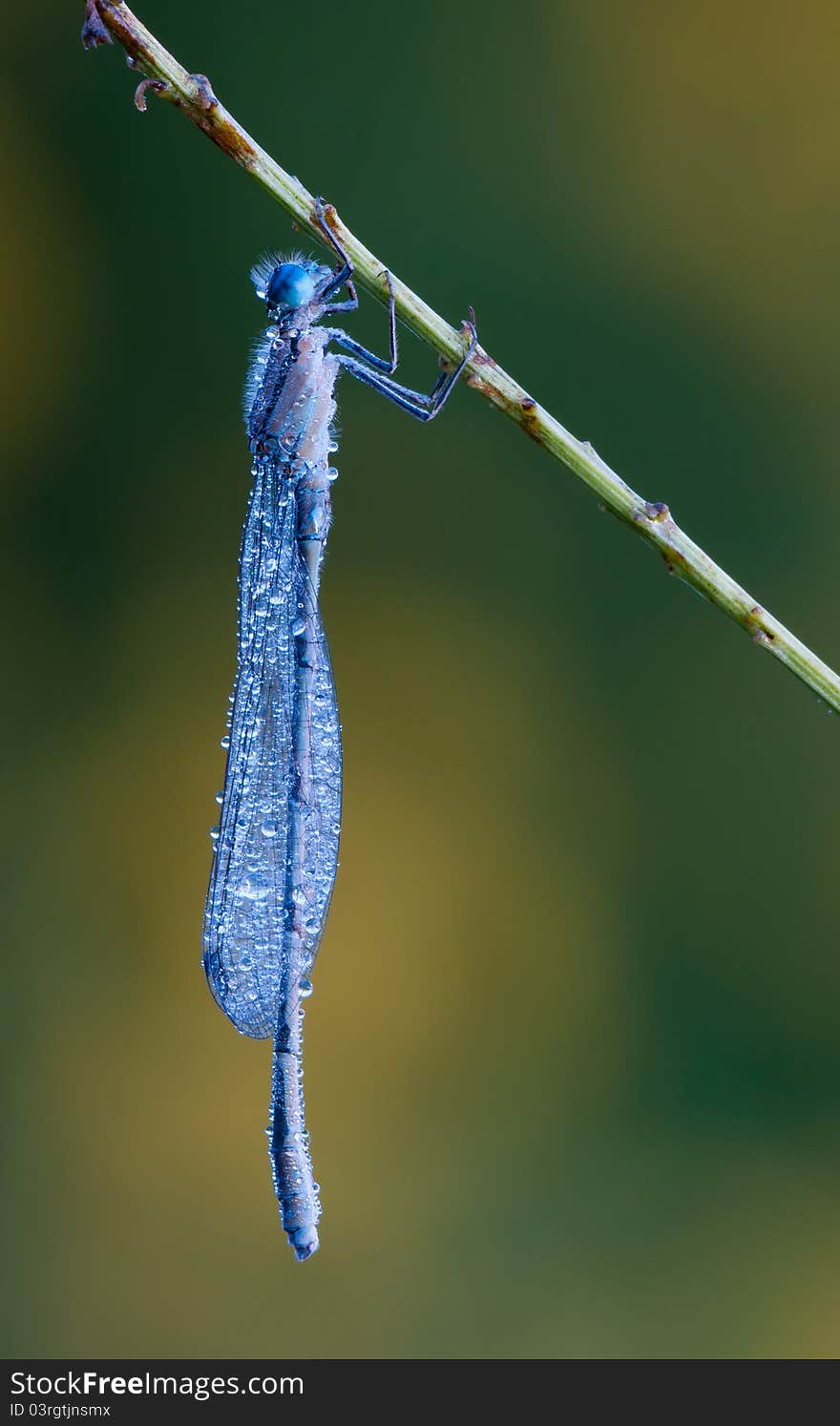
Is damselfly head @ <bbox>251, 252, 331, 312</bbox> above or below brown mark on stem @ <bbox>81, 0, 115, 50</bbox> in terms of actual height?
above

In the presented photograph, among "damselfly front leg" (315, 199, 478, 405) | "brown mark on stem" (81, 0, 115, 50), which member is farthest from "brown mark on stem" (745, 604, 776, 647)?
"brown mark on stem" (81, 0, 115, 50)

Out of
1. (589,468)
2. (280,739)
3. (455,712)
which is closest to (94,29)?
(589,468)

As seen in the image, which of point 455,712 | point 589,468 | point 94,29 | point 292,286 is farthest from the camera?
point 455,712

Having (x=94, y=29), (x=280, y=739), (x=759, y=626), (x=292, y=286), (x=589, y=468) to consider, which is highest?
(x=292, y=286)

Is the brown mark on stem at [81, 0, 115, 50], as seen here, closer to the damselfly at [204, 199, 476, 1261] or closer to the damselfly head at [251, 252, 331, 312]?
the damselfly head at [251, 252, 331, 312]

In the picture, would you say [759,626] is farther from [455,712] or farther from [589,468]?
[455,712]

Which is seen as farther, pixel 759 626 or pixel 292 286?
pixel 292 286

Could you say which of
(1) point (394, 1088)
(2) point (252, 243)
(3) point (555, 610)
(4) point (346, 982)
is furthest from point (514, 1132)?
(2) point (252, 243)

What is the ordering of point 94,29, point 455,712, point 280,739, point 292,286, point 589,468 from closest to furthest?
point 94,29 < point 589,468 < point 292,286 < point 280,739 < point 455,712
